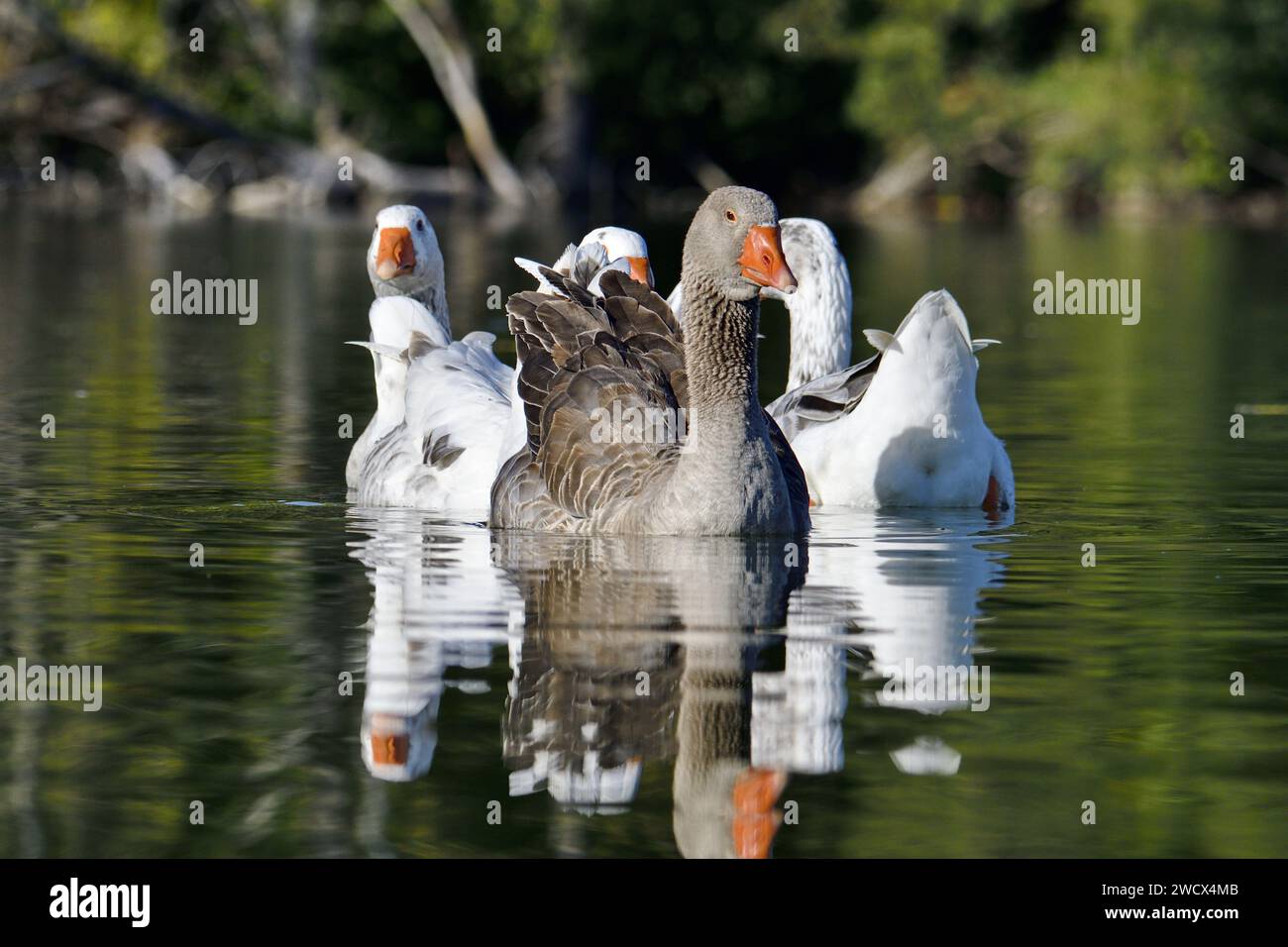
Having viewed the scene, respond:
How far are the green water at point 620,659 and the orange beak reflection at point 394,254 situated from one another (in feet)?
4.21

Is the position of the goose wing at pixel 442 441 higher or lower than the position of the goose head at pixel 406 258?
lower

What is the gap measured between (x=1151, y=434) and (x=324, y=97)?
2064 inches

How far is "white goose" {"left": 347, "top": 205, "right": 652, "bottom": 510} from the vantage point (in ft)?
40.7

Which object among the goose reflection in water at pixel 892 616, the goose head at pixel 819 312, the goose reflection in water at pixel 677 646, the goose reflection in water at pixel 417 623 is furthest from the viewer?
the goose head at pixel 819 312

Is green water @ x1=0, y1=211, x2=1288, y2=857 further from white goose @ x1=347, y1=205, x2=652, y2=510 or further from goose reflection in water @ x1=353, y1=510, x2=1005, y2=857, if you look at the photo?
white goose @ x1=347, y1=205, x2=652, y2=510

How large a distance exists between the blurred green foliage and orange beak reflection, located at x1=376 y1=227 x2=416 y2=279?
156ft

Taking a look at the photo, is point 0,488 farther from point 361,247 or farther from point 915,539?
point 361,247

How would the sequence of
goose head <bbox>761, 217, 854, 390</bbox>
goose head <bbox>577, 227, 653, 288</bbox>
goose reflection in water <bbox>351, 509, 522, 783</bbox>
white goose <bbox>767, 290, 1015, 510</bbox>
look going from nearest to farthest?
goose reflection in water <bbox>351, 509, 522, 783</bbox>, white goose <bbox>767, 290, 1015, 510</bbox>, goose head <bbox>577, 227, 653, 288</bbox>, goose head <bbox>761, 217, 854, 390</bbox>

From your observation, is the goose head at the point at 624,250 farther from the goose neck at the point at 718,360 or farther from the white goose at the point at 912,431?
the goose neck at the point at 718,360

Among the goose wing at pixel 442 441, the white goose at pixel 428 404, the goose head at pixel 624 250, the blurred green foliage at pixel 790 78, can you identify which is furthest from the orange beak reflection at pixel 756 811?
the blurred green foliage at pixel 790 78

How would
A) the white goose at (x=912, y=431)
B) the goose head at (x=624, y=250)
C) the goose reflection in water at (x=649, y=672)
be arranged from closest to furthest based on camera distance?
the goose reflection in water at (x=649, y=672), the white goose at (x=912, y=431), the goose head at (x=624, y=250)

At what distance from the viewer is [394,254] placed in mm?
14477

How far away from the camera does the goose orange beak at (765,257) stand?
1027 cm

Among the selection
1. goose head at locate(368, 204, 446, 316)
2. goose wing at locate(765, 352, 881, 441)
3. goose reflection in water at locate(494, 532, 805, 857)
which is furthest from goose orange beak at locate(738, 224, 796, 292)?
goose head at locate(368, 204, 446, 316)
